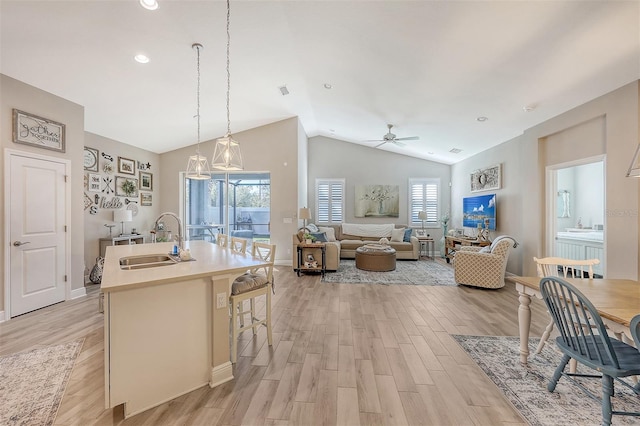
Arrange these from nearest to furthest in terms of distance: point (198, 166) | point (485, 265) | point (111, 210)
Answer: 1. point (198, 166)
2. point (485, 265)
3. point (111, 210)

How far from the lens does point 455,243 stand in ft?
22.1

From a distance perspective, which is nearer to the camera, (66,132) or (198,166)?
(198,166)

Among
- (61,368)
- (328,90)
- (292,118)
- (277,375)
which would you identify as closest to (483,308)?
(277,375)

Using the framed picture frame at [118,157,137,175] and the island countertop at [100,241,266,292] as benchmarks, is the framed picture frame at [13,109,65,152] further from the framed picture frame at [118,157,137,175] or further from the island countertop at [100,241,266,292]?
the island countertop at [100,241,266,292]

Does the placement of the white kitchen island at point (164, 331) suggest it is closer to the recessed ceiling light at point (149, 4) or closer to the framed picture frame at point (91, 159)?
the recessed ceiling light at point (149, 4)

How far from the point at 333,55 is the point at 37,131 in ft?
13.3

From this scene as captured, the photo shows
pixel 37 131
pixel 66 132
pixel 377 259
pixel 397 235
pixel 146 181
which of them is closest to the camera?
pixel 37 131

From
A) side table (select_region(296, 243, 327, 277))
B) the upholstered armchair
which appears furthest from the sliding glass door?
the upholstered armchair

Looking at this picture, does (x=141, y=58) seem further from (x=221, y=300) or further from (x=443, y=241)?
(x=443, y=241)

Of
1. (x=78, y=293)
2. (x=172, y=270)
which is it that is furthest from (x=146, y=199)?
(x=172, y=270)

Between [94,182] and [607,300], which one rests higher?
[94,182]

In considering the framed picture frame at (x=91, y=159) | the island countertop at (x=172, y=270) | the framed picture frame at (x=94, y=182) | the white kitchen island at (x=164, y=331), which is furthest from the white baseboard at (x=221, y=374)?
the framed picture frame at (x=91, y=159)

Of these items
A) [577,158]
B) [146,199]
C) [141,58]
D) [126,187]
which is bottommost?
[146,199]

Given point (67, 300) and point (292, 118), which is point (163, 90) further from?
point (67, 300)
